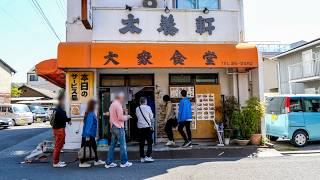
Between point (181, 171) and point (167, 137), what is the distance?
4.78 metres

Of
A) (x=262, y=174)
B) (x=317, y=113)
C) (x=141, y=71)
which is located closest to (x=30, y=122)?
Answer: (x=141, y=71)

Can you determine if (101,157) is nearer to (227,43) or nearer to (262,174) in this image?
(262,174)

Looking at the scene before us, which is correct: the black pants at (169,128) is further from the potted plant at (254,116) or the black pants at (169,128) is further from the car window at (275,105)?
the car window at (275,105)

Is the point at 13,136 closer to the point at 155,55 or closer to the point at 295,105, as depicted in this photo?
the point at 155,55

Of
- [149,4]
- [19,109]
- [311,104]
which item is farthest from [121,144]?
[19,109]

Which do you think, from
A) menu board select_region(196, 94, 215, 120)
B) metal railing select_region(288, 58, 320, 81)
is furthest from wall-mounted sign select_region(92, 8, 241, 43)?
metal railing select_region(288, 58, 320, 81)

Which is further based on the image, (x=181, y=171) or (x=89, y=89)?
(x=89, y=89)

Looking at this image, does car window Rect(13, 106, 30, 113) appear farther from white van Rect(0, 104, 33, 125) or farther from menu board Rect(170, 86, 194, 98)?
menu board Rect(170, 86, 194, 98)

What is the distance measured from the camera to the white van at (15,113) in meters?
29.8

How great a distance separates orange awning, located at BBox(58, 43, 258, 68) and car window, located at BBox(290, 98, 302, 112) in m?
2.12

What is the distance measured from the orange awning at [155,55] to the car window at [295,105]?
2125 millimetres

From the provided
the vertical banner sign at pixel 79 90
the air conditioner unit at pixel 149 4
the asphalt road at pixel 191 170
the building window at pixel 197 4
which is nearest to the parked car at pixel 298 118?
the asphalt road at pixel 191 170

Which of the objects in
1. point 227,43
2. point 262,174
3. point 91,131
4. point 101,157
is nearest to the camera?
point 262,174

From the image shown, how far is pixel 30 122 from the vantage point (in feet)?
107
